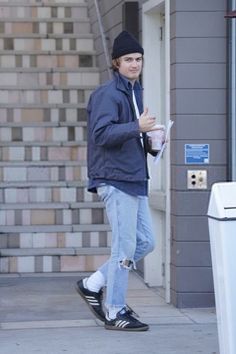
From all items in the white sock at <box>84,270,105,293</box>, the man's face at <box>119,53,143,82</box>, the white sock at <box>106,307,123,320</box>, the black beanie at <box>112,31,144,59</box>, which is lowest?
the white sock at <box>106,307,123,320</box>

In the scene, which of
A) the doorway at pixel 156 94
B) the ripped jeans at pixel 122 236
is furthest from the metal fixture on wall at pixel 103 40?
the ripped jeans at pixel 122 236

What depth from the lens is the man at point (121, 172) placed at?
5992mm

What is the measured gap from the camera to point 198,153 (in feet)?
22.4

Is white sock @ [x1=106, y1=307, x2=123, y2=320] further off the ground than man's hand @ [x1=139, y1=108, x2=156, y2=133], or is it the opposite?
man's hand @ [x1=139, y1=108, x2=156, y2=133]

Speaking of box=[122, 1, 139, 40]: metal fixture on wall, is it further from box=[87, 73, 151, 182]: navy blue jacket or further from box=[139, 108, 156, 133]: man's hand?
box=[139, 108, 156, 133]: man's hand

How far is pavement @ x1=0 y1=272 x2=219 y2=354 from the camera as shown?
5.81 m

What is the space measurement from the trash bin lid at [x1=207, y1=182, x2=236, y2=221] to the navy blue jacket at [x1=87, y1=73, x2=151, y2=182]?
54.0 inches

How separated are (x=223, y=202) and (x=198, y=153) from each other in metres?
2.37

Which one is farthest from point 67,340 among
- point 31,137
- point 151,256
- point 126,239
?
point 31,137

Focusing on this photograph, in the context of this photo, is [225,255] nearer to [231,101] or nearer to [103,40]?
[231,101]

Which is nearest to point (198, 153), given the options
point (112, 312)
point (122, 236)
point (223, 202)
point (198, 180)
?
point (198, 180)

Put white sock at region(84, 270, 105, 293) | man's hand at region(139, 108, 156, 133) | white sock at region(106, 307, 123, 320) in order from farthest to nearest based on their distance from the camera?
white sock at region(84, 270, 105, 293) < white sock at region(106, 307, 123, 320) < man's hand at region(139, 108, 156, 133)

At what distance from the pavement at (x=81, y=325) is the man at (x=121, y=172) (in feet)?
0.79

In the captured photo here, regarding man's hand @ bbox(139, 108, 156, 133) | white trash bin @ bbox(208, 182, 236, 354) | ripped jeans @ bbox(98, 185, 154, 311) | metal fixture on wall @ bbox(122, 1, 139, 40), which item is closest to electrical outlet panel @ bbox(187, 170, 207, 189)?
ripped jeans @ bbox(98, 185, 154, 311)
